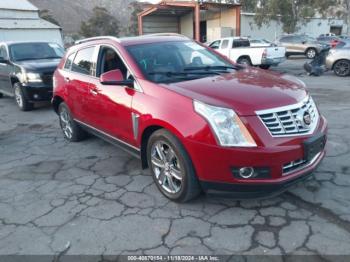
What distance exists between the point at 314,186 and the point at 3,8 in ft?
110

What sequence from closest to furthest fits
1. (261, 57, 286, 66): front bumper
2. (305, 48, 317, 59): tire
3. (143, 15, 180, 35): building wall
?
(261, 57, 286, 66): front bumper < (305, 48, 317, 59): tire < (143, 15, 180, 35): building wall

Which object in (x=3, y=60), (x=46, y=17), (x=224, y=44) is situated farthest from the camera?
(x=46, y=17)

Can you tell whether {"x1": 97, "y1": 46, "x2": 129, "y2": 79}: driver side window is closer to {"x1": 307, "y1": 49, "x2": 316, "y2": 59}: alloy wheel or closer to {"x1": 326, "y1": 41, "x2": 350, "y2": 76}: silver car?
{"x1": 326, "y1": 41, "x2": 350, "y2": 76}: silver car

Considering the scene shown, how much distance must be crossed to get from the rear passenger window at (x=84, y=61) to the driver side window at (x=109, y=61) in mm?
273

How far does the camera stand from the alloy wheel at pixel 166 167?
135 inches

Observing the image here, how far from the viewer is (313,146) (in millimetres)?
3180

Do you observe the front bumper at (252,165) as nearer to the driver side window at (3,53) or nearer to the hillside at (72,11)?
the driver side window at (3,53)

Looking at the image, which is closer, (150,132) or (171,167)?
(171,167)

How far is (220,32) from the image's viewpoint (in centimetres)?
2217

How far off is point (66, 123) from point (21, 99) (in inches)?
134

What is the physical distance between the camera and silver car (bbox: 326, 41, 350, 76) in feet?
41.1

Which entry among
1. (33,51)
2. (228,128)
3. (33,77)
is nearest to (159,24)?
(33,51)

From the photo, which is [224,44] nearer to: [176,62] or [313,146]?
[176,62]

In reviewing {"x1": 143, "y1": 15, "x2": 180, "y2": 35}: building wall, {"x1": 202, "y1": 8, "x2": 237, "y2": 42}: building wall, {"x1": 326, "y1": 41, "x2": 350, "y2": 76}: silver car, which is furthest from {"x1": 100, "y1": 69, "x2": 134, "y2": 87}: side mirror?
{"x1": 143, "y1": 15, "x2": 180, "y2": 35}: building wall
